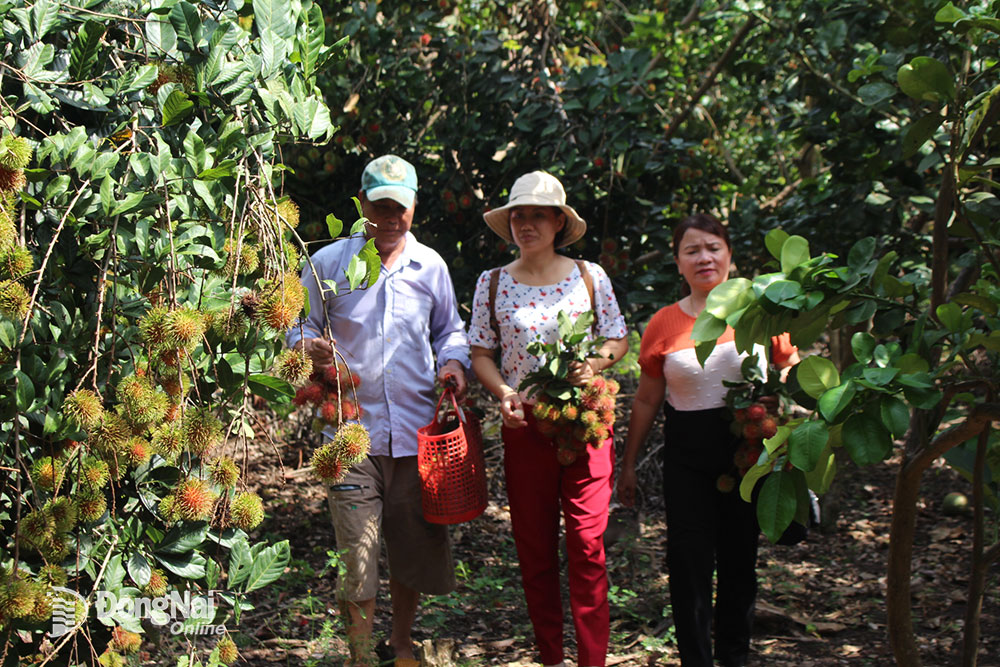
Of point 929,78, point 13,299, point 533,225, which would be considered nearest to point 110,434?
point 13,299

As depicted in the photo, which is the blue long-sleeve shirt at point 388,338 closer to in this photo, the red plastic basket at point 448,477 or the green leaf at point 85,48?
the red plastic basket at point 448,477

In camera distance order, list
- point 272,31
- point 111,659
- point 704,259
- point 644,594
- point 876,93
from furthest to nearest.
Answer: point 644,594
point 704,259
point 876,93
point 111,659
point 272,31

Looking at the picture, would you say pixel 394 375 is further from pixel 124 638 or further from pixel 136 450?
pixel 136 450

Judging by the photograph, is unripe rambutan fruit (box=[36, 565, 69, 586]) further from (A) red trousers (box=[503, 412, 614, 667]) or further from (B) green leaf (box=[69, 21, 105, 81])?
(A) red trousers (box=[503, 412, 614, 667])

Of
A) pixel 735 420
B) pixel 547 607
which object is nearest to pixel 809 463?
pixel 735 420

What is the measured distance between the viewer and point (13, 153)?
4.93ft

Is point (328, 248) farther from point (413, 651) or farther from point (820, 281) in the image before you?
point (820, 281)

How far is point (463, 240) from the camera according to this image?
4.44 metres

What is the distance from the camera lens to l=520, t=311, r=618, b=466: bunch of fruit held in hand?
112 inches

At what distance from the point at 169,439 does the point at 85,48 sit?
793mm

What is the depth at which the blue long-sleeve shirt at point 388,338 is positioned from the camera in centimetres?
299

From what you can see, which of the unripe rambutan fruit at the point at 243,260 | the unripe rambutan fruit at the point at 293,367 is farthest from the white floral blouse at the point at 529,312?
the unripe rambutan fruit at the point at 243,260

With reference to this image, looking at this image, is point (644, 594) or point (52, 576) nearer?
point (52, 576)

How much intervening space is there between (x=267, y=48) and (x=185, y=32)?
0.52ft
